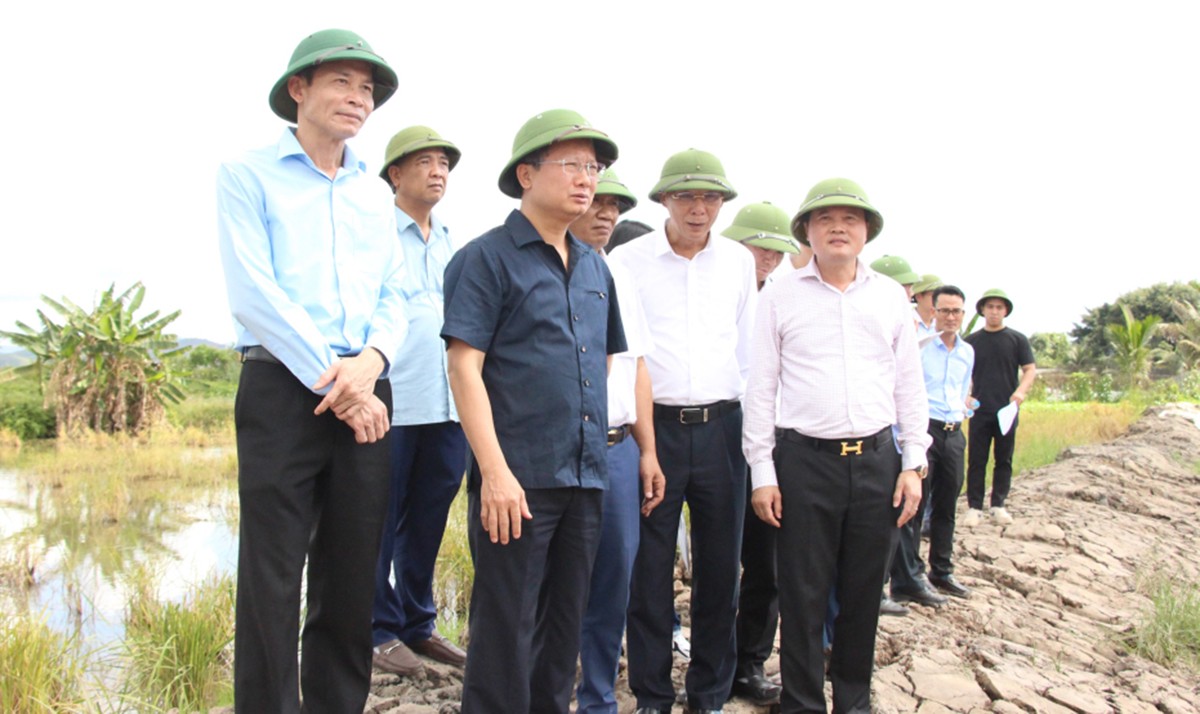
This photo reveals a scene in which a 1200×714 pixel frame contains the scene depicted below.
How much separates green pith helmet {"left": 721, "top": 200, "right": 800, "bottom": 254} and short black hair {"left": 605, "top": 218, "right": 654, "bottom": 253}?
0.44 m

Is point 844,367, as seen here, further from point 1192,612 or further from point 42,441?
point 42,441

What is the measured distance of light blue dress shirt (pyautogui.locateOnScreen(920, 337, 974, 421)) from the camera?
5.95 m

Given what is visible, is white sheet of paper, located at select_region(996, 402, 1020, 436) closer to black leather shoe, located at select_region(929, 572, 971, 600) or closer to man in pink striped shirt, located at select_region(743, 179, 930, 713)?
black leather shoe, located at select_region(929, 572, 971, 600)

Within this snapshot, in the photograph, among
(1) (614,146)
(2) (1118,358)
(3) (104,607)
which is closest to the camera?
(1) (614,146)

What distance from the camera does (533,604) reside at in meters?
2.68

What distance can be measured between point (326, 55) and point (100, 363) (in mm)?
20153

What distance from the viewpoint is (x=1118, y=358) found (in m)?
28.9

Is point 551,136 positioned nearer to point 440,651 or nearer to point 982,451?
point 440,651

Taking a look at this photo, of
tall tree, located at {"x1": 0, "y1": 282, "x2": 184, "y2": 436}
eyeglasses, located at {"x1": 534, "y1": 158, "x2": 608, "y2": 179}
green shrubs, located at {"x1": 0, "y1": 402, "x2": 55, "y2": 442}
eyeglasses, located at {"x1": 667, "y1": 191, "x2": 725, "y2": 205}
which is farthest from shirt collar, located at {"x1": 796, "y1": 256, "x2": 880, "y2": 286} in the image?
green shrubs, located at {"x1": 0, "y1": 402, "x2": 55, "y2": 442}

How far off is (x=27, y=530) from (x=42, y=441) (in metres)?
12.4

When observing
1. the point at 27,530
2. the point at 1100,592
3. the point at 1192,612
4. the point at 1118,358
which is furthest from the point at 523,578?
the point at 1118,358

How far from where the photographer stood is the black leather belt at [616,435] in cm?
310

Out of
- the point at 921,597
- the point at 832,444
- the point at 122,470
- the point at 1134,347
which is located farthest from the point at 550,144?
the point at 1134,347

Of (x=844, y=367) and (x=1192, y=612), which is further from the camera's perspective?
(x=1192, y=612)
